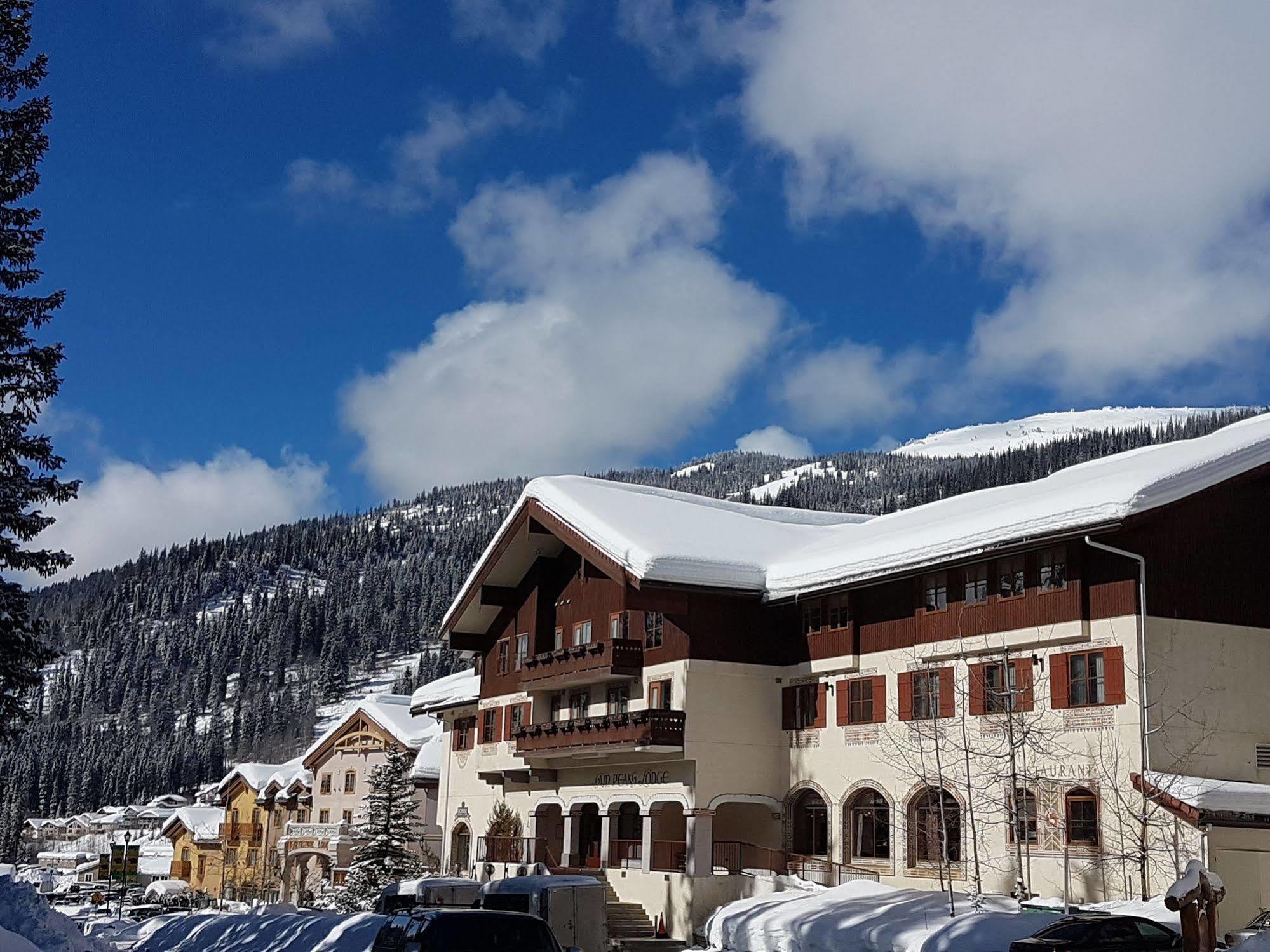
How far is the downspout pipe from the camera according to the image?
100ft

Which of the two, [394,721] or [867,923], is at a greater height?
[394,721]

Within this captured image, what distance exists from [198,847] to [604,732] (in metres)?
71.0

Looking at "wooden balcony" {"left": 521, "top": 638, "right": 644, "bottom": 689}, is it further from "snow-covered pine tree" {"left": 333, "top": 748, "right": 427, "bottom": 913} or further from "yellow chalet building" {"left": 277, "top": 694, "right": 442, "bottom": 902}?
"yellow chalet building" {"left": 277, "top": 694, "right": 442, "bottom": 902}

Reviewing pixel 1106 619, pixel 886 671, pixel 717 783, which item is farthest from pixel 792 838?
pixel 1106 619

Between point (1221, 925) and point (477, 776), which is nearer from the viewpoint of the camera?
point (1221, 925)

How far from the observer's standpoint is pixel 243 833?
94.7 metres

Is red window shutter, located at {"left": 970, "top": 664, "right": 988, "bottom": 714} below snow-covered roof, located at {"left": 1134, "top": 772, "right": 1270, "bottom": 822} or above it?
above

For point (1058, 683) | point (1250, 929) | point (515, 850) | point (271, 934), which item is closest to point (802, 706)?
point (1058, 683)

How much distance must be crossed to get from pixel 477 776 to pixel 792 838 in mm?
17657

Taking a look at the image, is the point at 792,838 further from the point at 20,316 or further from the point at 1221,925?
the point at 20,316

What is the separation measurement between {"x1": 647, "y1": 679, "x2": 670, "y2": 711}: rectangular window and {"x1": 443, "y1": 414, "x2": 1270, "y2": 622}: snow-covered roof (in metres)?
3.83

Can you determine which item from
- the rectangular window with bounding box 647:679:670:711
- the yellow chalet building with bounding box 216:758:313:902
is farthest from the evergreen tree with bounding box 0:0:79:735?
the yellow chalet building with bounding box 216:758:313:902

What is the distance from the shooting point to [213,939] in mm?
42625

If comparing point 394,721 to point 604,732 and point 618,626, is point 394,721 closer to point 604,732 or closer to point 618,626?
point 618,626
